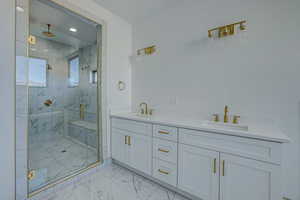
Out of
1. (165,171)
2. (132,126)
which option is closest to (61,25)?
(132,126)

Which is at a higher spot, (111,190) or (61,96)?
(61,96)

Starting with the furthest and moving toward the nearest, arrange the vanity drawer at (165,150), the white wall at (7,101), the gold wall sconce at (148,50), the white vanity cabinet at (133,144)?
1. the gold wall sconce at (148,50)
2. the white vanity cabinet at (133,144)
3. the vanity drawer at (165,150)
4. the white wall at (7,101)

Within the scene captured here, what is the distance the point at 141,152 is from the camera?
1.85 m

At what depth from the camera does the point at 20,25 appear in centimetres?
133

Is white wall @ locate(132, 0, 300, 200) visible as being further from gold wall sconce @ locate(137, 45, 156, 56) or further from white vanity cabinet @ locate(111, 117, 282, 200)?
white vanity cabinet @ locate(111, 117, 282, 200)

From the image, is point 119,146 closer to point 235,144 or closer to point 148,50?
point 235,144

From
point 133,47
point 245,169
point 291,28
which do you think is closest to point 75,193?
point 245,169

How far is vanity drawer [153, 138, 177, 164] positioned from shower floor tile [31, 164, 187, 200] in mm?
425

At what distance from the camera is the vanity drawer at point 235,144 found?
3.37 feet

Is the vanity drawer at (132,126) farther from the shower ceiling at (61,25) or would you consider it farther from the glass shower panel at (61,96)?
the shower ceiling at (61,25)

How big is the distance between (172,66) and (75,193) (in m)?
2.29

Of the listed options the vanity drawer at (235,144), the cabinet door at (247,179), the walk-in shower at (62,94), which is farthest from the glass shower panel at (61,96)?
the cabinet door at (247,179)

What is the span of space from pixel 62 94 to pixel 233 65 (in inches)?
130

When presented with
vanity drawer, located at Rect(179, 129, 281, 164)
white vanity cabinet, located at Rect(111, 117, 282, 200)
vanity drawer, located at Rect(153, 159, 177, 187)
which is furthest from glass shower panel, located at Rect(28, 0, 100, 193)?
vanity drawer, located at Rect(179, 129, 281, 164)
